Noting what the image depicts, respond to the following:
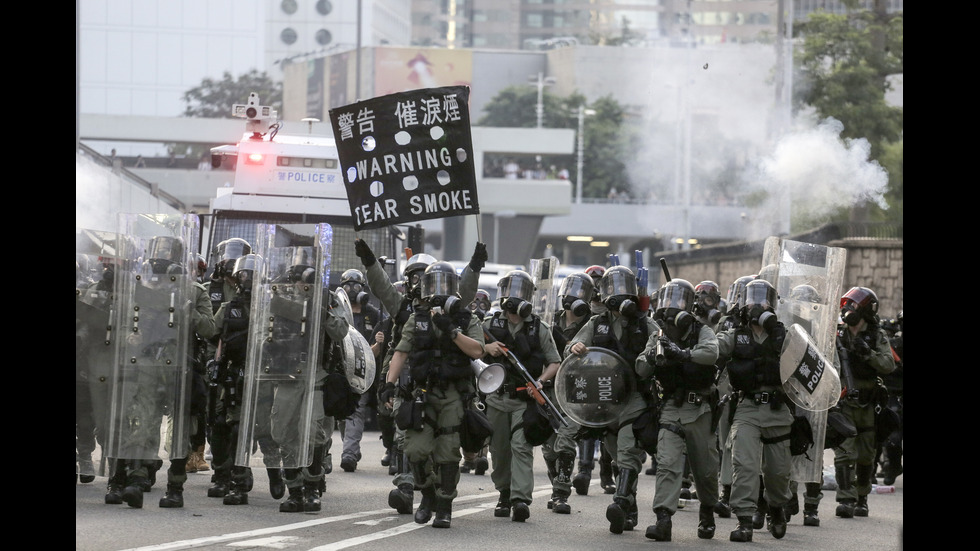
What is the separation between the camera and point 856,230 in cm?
3045

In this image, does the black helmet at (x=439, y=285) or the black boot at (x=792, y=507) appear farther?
the black boot at (x=792, y=507)

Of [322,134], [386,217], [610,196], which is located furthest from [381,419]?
[610,196]

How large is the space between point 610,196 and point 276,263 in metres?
67.7

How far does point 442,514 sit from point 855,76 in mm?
37147

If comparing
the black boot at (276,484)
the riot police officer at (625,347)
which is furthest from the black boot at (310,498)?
the riot police officer at (625,347)

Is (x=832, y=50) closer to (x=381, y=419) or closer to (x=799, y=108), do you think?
(x=799, y=108)

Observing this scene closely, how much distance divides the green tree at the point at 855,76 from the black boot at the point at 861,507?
32.0 metres

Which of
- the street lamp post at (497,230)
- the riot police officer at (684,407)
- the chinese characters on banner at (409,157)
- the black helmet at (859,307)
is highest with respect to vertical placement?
the street lamp post at (497,230)

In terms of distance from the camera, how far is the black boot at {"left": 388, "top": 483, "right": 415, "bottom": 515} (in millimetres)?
10648

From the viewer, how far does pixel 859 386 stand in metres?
12.3

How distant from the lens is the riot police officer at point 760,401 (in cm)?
1023

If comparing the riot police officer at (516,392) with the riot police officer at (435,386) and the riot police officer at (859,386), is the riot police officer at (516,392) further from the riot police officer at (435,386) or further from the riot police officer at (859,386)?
the riot police officer at (859,386)

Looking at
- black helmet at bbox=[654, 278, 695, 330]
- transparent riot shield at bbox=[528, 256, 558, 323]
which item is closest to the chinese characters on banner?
A: black helmet at bbox=[654, 278, 695, 330]
